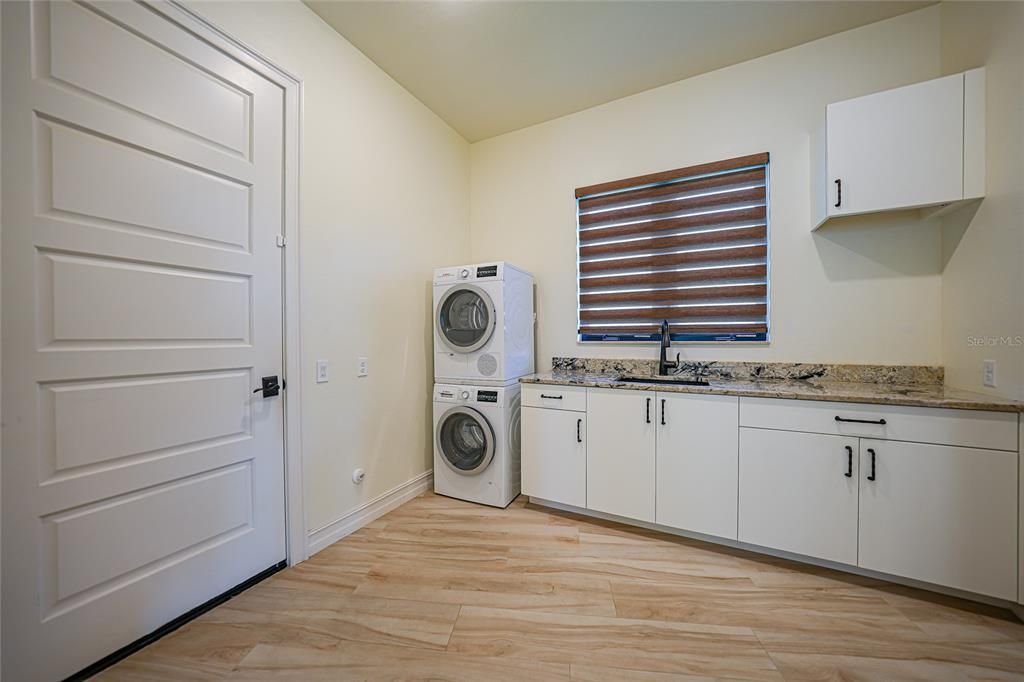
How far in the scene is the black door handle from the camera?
5.79 ft

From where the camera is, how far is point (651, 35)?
7.13ft

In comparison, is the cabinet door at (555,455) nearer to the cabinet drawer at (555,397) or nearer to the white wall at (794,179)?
the cabinet drawer at (555,397)

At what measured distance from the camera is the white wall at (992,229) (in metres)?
1.54

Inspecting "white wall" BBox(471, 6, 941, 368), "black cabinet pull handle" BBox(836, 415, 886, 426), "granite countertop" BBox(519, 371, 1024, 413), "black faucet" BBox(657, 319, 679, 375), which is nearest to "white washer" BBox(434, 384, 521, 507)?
"granite countertop" BBox(519, 371, 1024, 413)

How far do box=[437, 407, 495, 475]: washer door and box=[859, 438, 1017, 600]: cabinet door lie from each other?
2.03 meters

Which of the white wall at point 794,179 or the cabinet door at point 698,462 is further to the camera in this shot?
the white wall at point 794,179

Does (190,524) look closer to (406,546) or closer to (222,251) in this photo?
(406,546)

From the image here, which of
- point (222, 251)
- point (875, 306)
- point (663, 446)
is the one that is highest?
point (222, 251)

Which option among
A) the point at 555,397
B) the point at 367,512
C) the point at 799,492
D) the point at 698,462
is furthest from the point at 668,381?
the point at 367,512

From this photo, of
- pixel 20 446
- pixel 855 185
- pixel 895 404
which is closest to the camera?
pixel 20 446

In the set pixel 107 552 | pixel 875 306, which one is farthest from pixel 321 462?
pixel 875 306

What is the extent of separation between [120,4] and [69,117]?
0.48m

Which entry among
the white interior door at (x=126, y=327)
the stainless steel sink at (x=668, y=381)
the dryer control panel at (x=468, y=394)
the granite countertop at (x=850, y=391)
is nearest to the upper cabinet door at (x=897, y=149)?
the granite countertop at (x=850, y=391)

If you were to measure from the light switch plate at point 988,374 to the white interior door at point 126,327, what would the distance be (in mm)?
3350
